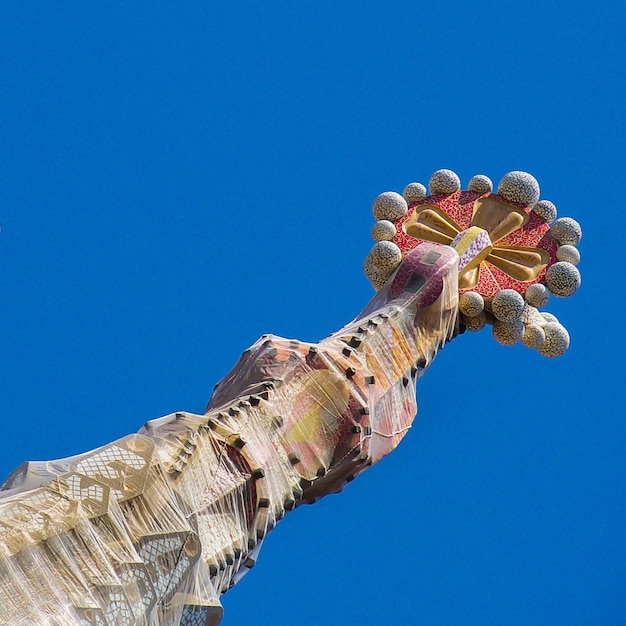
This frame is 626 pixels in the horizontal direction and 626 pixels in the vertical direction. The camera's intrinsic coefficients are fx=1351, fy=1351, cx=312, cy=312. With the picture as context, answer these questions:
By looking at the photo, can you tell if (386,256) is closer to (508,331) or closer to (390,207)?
(390,207)

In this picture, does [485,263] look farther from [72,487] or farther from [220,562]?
[72,487]

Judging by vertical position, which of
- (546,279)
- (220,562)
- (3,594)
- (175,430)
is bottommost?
(3,594)

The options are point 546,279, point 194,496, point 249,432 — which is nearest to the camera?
point 194,496

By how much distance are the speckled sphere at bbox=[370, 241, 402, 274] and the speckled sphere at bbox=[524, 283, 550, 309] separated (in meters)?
0.50

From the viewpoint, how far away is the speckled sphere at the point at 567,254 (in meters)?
5.11

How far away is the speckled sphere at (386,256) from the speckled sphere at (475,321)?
1.06ft

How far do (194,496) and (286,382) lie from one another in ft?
1.98

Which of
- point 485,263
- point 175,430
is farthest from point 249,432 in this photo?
point 485,263

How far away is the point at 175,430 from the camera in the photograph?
3.88 m

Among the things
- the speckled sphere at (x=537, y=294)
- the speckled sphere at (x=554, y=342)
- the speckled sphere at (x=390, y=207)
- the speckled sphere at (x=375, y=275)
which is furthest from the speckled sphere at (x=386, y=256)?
the speckled sphere at (x=554, y=342)

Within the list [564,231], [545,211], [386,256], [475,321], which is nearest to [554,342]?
[475,321]

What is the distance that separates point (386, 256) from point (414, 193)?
45 centimetres

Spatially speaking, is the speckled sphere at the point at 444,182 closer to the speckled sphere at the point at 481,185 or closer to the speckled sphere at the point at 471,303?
the speckled sphere at the point at 481,185

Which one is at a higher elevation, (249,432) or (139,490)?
(249,432)
